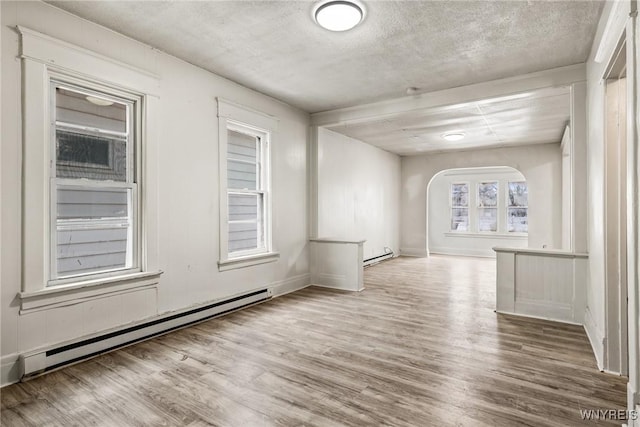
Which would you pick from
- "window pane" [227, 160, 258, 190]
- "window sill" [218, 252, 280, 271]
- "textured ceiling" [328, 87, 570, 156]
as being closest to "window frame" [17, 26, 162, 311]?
"window sill" [218, 252, 280, 271]

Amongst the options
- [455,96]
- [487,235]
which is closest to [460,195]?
[487,235]

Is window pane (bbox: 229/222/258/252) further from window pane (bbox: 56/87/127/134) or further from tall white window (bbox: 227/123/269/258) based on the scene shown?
window pane (bbox: 56/87/127/134)

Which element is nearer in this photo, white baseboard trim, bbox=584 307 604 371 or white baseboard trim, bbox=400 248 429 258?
white baseboard trim, bbox=584 307 604 371

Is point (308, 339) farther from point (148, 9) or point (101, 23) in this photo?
point (101, 23)

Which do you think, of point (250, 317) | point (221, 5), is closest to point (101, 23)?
point (221, 5)

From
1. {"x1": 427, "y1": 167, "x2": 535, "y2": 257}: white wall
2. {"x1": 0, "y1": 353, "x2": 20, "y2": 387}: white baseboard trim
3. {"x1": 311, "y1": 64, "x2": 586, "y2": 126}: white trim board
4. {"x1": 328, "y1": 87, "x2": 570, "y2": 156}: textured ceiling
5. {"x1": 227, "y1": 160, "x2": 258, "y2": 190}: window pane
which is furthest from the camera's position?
{"x1": 427, "y1": 167, "x2": 535, "y2": 257}: white wall

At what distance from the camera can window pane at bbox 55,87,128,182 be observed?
2.79 m

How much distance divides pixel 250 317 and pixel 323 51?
9.68 ft

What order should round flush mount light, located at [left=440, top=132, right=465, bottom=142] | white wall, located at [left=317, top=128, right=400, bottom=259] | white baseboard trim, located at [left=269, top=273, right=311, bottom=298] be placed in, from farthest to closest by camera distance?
round flush mount light, located at [left=440, top=132, right=465, bottom=142], white wall, located at [left=317, top=128, right=400, bottom=259], white baseboard trim, located at [left=269, top=273, right=311, bottom=298]

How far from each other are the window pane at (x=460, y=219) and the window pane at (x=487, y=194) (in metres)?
0.47

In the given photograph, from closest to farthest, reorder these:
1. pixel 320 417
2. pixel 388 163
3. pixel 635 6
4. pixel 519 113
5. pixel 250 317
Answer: pixel 635 6 < pixel 320 417 < pixel 250 317 < pixel 519 113 < pixel 388 163

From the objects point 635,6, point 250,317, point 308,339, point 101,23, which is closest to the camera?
point 635,6

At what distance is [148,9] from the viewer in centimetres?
271

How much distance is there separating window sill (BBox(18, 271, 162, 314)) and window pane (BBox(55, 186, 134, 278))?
150 millimetres
